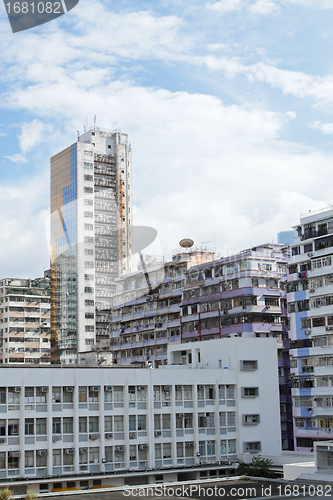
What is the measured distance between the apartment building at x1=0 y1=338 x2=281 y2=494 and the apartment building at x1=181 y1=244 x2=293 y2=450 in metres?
16.4

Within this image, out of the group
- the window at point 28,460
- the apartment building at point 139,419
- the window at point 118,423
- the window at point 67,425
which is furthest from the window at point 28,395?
the window at point 118,423

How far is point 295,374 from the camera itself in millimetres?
54875

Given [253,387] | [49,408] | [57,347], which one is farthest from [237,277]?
[57,347]

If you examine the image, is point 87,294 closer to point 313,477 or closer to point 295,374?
point 295,374

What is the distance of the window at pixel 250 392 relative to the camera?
42531mm

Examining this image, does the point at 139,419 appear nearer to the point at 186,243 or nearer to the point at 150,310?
the point at 150,310

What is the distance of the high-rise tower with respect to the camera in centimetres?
9300

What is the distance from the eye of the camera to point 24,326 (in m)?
99.4

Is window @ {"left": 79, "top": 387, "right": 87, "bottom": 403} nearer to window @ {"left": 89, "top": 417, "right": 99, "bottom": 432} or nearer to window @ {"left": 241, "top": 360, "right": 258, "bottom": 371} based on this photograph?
window @ {"left": 89, "top": 417, "right": 99, "bottom": 432}

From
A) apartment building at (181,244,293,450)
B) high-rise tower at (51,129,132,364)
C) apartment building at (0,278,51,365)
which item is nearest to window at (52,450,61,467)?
apartment building at (181,244,293,450)

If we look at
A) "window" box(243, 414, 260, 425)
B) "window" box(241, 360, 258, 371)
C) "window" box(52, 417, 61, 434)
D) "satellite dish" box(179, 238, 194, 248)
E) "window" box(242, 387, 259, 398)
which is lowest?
"window" box(243, 414, 260, 425)

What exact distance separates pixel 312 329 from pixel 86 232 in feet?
157

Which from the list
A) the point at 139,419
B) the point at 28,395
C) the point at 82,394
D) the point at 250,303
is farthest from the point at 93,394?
the point at 250,303

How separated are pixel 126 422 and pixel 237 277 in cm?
2699
